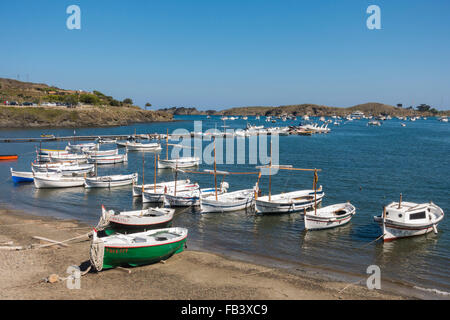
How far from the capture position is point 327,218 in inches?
1177

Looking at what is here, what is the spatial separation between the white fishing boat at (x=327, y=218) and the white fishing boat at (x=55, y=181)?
1161 inches

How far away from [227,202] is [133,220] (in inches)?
410

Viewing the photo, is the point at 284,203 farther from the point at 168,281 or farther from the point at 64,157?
the point at 64,157

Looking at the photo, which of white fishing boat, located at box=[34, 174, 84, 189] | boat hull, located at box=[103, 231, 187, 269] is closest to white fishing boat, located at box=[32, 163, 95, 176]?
white fishing boat, located at box=[34, 174, 84, 189]

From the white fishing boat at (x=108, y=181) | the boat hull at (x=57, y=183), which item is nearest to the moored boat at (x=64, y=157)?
the boat hull at (x=57, y=183)

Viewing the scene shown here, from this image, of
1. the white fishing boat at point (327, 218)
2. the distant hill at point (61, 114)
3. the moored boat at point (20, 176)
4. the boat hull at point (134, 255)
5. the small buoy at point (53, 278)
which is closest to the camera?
the small buoy at point (53, 278)

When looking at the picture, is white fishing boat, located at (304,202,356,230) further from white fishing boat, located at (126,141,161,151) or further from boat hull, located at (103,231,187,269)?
white fishing boat, located at (126,141,161,151)

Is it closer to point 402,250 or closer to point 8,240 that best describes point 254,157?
point 402,250

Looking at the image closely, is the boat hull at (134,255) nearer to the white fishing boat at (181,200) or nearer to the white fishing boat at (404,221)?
the white fishing boat at (181,200)

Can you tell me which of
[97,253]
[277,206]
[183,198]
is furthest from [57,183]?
[97,253]

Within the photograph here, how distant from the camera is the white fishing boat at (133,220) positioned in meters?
26.4

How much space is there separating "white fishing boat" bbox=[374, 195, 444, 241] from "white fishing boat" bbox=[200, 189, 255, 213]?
41.2ft
